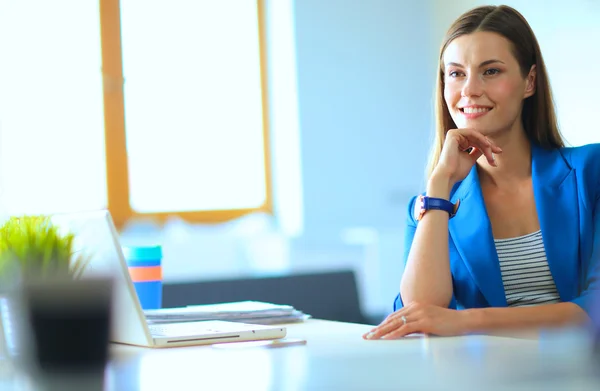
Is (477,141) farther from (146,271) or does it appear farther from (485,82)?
(146,271)

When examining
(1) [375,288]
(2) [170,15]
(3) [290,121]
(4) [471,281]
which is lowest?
(1) [375,288]

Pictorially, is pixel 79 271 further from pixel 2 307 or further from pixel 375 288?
pixel 375 288

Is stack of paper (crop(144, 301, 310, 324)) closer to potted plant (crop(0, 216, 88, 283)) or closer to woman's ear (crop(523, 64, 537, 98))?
potted plant (crop(0, 216, 88, 283))

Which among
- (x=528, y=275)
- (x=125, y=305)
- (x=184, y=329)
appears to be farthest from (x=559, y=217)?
(x=125, y=305)

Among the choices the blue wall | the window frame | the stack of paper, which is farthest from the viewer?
the blue wall

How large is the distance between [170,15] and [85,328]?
4275 mm

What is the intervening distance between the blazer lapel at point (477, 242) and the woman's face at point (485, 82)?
15 centimetres

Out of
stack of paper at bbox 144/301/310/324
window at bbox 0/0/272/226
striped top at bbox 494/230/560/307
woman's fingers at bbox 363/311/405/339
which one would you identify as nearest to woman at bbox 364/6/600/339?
striped top at bbox 494/230/560/307

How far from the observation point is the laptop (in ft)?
4.30

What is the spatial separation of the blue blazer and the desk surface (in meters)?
0.64

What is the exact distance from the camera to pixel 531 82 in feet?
7.32

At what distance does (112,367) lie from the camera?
3.56 ft

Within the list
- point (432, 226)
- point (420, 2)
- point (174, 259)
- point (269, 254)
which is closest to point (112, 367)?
point (432, 226)

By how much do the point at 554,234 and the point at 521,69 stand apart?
1.48 ft
